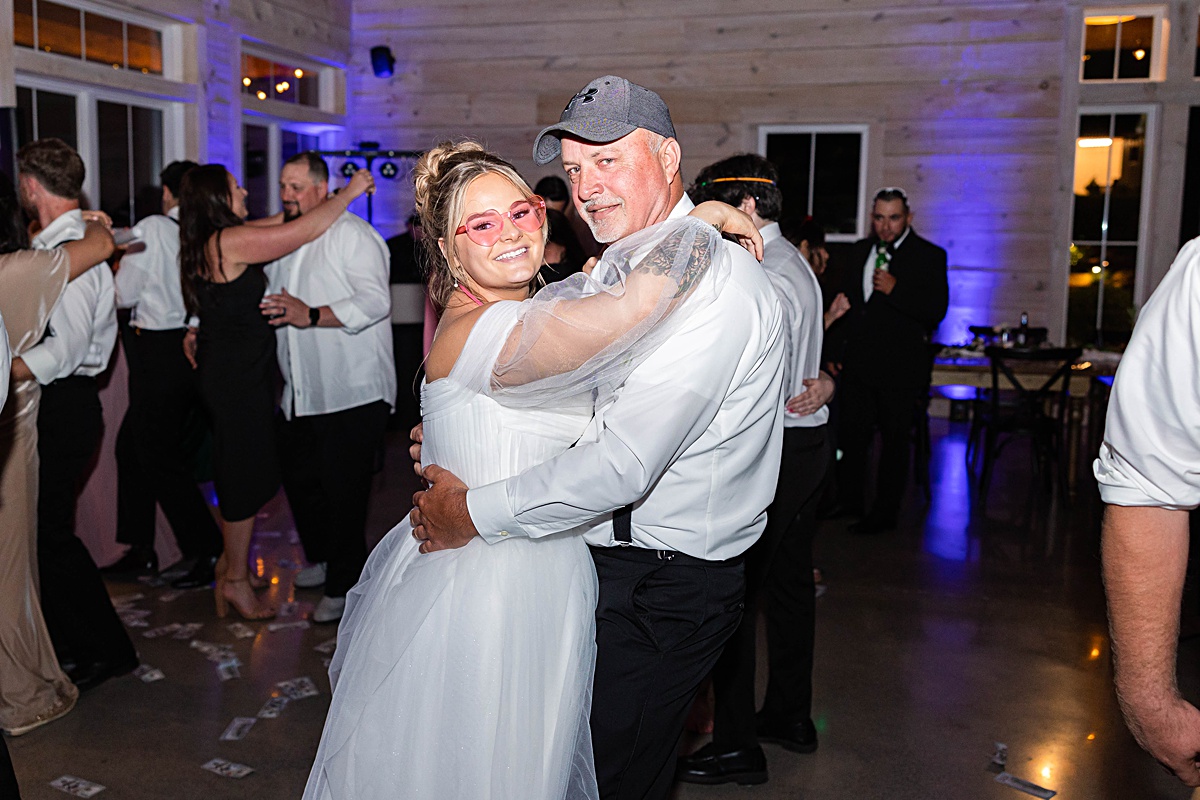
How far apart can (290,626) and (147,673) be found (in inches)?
23.3

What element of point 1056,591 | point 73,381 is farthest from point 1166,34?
point 73,381

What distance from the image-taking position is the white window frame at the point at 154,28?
22.4 ft

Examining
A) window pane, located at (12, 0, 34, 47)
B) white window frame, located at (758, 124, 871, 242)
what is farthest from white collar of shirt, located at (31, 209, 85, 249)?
white window frame, located at (758, 124, 871, 242)

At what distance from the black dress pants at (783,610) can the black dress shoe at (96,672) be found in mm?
2043

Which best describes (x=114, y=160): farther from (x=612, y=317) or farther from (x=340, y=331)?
→ (x=612, y=317)

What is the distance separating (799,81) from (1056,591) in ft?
18.9

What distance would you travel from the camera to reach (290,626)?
4.10 metres

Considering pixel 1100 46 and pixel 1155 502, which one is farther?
pixel 1100 46

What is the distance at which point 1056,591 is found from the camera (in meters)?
4.64

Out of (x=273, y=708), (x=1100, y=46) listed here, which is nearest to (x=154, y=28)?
(x=273, y=708)

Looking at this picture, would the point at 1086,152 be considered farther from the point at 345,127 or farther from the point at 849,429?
the point at 345,127

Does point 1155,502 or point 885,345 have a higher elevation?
point 1155,502

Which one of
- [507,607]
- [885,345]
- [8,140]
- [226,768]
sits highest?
[8,140]

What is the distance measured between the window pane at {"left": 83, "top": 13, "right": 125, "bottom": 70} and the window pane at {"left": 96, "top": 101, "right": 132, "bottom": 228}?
300 millimetres
